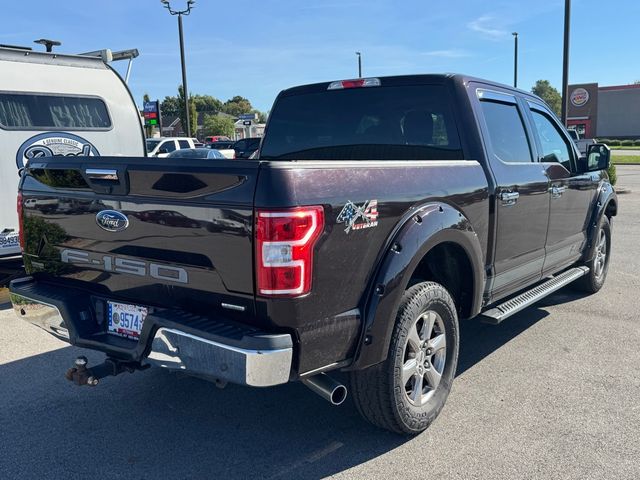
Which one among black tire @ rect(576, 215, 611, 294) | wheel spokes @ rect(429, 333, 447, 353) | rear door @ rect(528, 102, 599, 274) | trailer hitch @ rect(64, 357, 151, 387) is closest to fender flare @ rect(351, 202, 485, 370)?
wheel spokes @ rect(429, 333, 447, 353)

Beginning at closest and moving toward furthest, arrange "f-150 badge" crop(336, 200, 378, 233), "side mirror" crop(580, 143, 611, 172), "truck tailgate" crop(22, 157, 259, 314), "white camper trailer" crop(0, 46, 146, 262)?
1. "truck tailgate" crop(22, 157, 259, 314)
2. "f-150 badge" crop(336, 200, 378, 233)
3. "side mirror" crop(580, 143, 611, 172)
4. "white camper trailer" crop(0, 46, 146, 262)

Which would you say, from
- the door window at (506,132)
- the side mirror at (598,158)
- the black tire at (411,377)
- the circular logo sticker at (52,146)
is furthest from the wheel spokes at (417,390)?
the circular logo sticker at (52,146)

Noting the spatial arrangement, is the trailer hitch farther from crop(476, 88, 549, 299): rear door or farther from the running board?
crop(476, 88, 549, 299): rear door

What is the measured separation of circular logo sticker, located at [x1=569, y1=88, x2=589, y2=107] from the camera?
1881 inches

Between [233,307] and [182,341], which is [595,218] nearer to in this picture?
[233,307]

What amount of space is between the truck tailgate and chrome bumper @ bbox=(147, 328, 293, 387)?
195 mm

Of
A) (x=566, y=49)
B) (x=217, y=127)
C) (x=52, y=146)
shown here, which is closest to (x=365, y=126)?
(x=52, y=146)

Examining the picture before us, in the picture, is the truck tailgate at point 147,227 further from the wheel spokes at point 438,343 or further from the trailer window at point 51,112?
the trailer window at point 51,112

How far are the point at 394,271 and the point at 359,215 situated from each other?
37 cm

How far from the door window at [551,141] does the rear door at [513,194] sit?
0.93 feet

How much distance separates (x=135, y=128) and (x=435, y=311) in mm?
6451

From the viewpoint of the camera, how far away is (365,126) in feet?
14.2

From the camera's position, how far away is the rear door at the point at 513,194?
4.05m

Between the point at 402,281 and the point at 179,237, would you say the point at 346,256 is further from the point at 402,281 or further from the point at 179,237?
the point at 179,237
